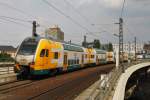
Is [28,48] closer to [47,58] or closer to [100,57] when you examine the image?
[47,58]

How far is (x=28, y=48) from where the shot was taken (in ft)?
94.1

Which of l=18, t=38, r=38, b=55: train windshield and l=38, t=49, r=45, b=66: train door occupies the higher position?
l=18, t=38, r=38, b=55: train windshield

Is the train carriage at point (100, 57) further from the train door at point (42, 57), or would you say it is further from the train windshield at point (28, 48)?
the train windshield at point (28, 48)

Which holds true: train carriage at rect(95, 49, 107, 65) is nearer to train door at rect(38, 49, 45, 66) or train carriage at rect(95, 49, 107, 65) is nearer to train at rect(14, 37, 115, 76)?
train at rect(14, 37, 115, 76)

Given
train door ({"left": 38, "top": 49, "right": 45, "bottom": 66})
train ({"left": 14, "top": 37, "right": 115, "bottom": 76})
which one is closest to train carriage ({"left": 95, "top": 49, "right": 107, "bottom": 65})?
train ({"left": 14, "top": 37, "right": 115, "bottom": 76})

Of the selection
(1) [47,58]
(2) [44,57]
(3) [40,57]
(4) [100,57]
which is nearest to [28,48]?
(3) [40,57]

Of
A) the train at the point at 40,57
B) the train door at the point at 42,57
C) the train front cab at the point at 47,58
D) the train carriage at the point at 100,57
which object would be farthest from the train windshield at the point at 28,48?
the train carriage at the point at 100,57

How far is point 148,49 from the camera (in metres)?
165

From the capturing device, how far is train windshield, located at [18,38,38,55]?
92.7 ft

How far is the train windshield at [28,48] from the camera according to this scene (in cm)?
2827

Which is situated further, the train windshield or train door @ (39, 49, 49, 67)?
train door @ (39, 49, 49, 67)

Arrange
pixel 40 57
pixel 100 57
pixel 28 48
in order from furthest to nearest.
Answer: pixel 100 57 → pixel 28 48 → pixel 40 57

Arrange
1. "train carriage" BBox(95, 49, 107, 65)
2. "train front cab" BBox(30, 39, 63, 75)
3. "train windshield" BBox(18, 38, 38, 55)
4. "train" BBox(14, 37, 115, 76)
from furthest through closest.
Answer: "train carriage" BBox(95, 49, 107, 65)
"train windshield" BBox(18, 38, 38, 55)
"train front cab" BBox(30, 39, 63, 75)
"train" BBox(14, 37, 115, 76)

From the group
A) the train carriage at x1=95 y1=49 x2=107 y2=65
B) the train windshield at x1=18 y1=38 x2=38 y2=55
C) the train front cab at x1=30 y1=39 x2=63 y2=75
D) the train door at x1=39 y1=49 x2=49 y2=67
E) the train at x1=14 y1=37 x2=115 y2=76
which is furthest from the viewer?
the train carriage at x1=95 y1=49 x2=107 y2=65
